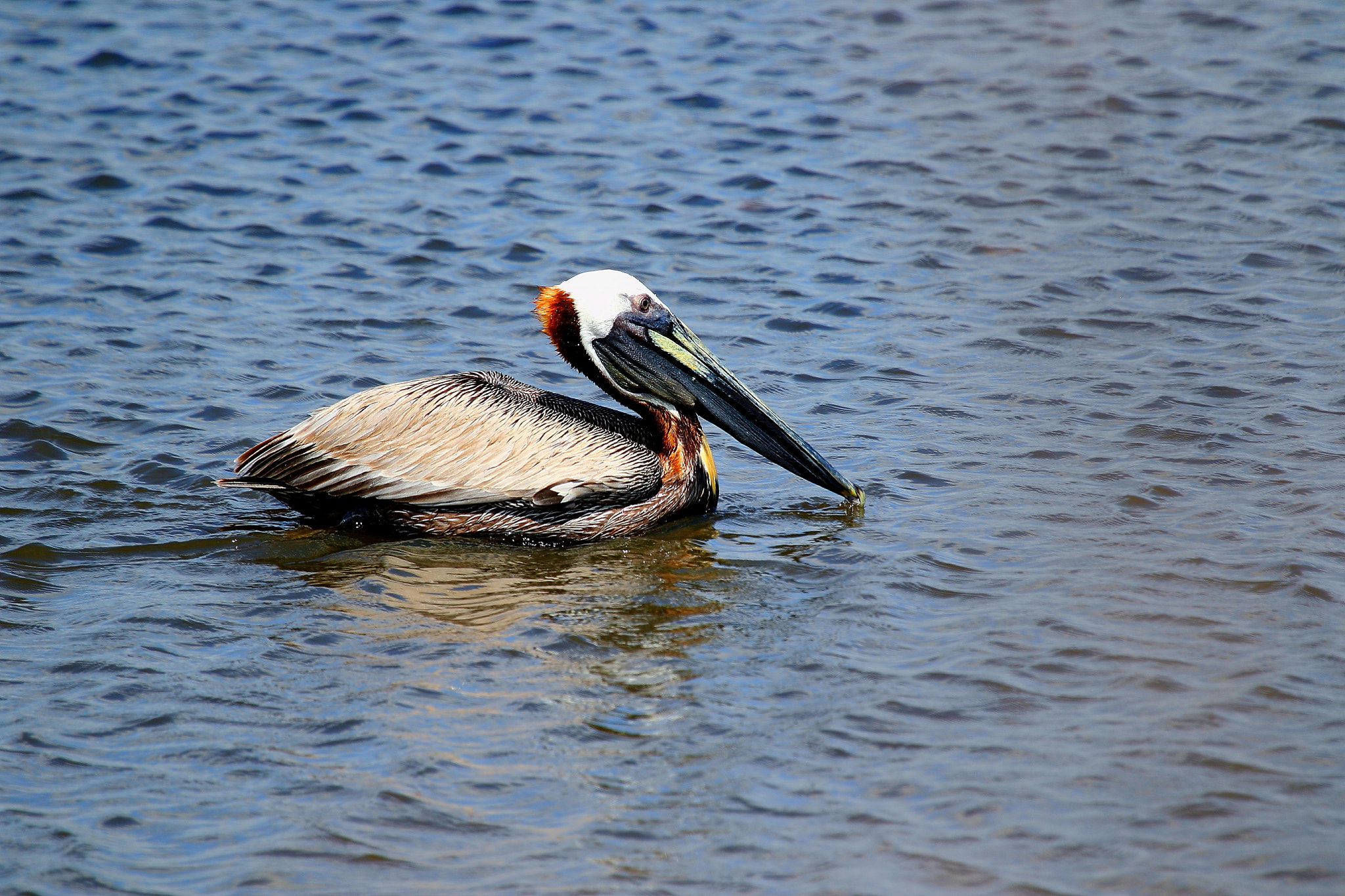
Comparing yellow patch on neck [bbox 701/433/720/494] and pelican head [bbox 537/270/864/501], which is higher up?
pelican head [bbox 537/270/864/501]

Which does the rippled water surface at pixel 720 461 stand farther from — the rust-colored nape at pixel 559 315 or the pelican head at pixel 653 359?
the rust-colored nape at pixel 559 315

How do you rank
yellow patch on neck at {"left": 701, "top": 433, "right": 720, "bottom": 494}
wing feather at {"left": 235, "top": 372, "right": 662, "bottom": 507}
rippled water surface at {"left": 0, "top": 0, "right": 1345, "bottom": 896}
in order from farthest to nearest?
yellow patch on neck at {"left": 701, "top": 433, "right": 720, "bottom": 494}, wing feather at {"left": 235, "top": 372, "right": 662, "bottom": 507}, rippled water surface at {"left": 0, "top": 0, "right": 1345, "bottom": 896}

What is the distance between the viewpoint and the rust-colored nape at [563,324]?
18.7 feet

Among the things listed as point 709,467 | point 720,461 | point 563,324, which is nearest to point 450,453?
point 563,324

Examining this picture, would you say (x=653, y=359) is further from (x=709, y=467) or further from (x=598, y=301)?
(x=709, y=467)

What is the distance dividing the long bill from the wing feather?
0.32 meters

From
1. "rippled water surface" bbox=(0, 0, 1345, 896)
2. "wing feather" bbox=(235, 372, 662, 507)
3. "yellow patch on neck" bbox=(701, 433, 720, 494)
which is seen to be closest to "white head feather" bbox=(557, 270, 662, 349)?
"wing feather" bbox=(235, 372, 662, 507)

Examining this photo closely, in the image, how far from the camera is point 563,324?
572 centimetres

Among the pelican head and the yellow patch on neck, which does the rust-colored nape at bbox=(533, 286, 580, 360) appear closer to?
the pelican head

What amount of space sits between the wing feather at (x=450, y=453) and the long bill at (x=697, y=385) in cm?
32

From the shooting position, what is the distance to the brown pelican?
214 inches

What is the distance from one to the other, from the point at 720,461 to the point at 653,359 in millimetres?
867

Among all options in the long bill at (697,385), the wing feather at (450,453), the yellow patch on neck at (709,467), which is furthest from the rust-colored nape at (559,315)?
the yellow patch on neck at (709,467)

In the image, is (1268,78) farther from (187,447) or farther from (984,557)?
(187,447)
